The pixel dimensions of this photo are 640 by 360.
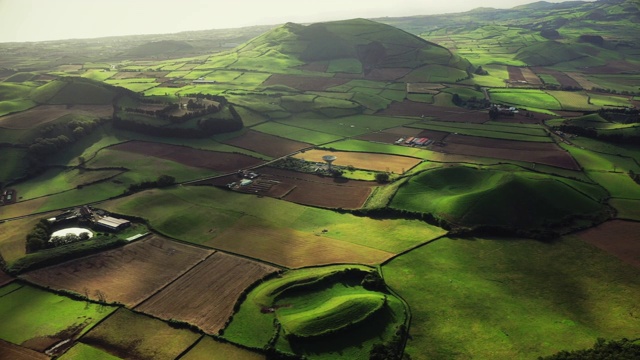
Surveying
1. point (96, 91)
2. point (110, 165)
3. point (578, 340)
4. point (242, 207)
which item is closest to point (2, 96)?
point (96, 91)

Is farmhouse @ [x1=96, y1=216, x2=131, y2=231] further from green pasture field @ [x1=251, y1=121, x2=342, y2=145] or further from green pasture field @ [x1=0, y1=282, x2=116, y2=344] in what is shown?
green pasture field @ [x1=251, y1=121, x2=342, y2=145]

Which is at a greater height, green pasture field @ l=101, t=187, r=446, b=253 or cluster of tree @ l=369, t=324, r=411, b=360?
green pasture field @ l=101, t=187, r=446, b=253

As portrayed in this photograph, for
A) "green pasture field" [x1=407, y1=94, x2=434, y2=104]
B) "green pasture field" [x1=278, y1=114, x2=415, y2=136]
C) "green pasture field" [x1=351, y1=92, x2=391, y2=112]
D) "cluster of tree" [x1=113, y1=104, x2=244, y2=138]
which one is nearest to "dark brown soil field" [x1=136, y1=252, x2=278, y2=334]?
"cluster of tree" [x1=113, y1=104, x2=244, y2=138]

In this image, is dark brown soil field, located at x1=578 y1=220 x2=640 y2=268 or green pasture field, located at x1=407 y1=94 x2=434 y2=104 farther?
green pasture field, located at x1=407 y1=94 x2=434 y2=104

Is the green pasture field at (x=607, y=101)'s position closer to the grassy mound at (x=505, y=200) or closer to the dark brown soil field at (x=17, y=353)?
the grassy mound at (x=505, y=200)

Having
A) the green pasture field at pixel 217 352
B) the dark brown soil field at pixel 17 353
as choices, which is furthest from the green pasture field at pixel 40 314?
the green pasture field at pixel 217 352

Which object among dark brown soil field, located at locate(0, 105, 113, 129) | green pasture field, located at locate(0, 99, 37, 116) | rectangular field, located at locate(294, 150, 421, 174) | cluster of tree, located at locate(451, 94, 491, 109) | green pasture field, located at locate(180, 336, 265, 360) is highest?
green pasture field, located at locate(0, 99, 37, 116)

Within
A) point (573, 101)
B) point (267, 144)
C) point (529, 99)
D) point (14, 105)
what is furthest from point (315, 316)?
point (573, 101)

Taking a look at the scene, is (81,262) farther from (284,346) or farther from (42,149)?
(42,149)
